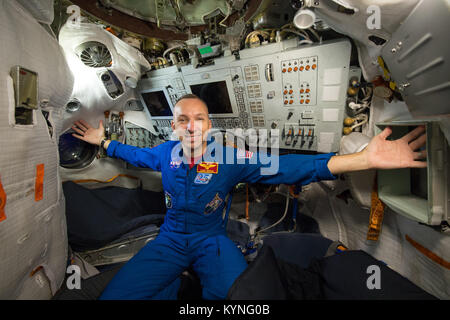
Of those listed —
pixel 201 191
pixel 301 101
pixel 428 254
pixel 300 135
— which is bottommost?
pixel 428 254

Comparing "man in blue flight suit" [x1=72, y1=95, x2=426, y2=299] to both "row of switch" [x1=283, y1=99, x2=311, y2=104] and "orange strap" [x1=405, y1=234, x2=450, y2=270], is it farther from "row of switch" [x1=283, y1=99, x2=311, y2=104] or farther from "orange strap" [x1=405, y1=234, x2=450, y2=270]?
"row of switch" [x1=283, y1=99, x2=311, y2=104]

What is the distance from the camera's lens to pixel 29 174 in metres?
1.02

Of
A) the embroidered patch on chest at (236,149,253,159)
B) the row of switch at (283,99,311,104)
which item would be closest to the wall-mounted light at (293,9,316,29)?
the row of switch at (283,99,311,104)

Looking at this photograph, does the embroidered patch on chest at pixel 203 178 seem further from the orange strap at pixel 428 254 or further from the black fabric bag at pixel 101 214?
the orange strap at pixel 428 254

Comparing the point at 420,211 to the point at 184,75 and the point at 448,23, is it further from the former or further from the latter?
the point at 184,75

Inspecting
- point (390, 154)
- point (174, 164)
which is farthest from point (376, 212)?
point (174, 164)

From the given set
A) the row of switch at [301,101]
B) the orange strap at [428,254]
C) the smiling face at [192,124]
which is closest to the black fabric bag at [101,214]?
the smiling face at [192,124]

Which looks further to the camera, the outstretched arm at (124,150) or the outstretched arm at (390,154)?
the outstretched arm at (124,150)

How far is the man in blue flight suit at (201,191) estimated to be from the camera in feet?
3.37

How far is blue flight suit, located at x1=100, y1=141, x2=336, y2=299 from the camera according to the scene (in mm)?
1082

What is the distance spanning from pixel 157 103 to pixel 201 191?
1888mm

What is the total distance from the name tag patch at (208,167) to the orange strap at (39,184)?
97 centimetres

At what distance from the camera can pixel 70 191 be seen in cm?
188

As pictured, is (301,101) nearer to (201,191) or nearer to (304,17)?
(304,17)
